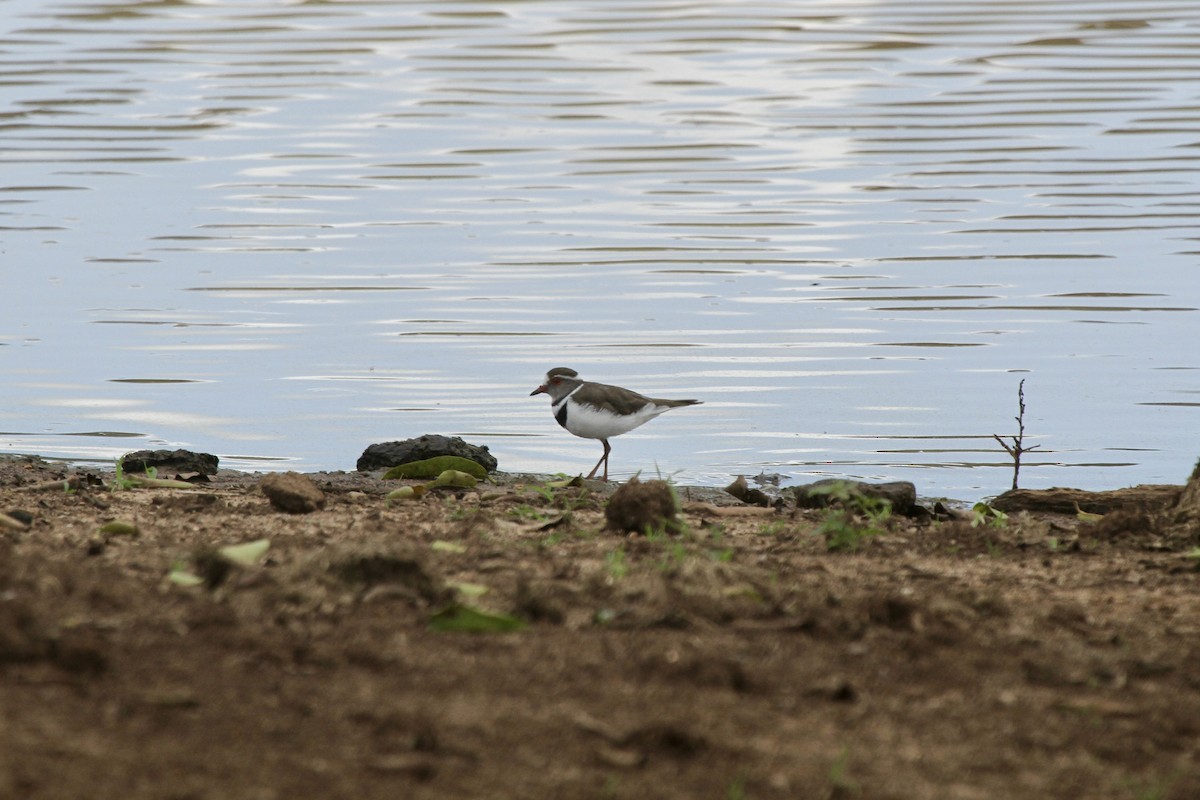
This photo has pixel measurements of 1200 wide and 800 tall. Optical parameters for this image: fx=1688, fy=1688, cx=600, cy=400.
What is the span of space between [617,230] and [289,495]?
28.9ft

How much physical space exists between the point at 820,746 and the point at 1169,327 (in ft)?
28.8

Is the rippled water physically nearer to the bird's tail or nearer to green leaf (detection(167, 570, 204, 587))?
the bird's tail

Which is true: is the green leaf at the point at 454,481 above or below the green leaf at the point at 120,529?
above

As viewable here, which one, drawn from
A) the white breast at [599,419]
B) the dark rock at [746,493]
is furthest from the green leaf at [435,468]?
the dark rock at [746,493]

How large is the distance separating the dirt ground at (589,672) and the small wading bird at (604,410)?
3.25 m

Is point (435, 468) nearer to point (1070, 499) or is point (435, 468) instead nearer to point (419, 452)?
point (419, 452)

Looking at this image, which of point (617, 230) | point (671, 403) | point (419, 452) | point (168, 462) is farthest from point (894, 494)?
point (617, 230)

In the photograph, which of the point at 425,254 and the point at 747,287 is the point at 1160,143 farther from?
the point at 425,254

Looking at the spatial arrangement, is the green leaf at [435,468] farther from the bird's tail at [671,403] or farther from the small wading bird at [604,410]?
the bird's tail at [671,403]

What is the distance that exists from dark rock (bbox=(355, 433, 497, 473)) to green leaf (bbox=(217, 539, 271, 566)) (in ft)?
9.85

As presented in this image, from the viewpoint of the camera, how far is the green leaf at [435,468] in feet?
25.5

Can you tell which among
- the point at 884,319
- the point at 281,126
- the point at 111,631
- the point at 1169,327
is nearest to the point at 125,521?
the point at 111,631

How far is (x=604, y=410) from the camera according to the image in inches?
344

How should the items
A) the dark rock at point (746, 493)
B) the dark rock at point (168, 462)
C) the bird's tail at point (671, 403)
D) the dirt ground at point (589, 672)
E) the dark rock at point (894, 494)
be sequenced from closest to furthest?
the dirt ground at point (589, 672) → the dark rock at point (894, 494) → the dark rock at point (746, 493) → the dark rock at point (168, 462) → the bird's tail at point (671, 403)
